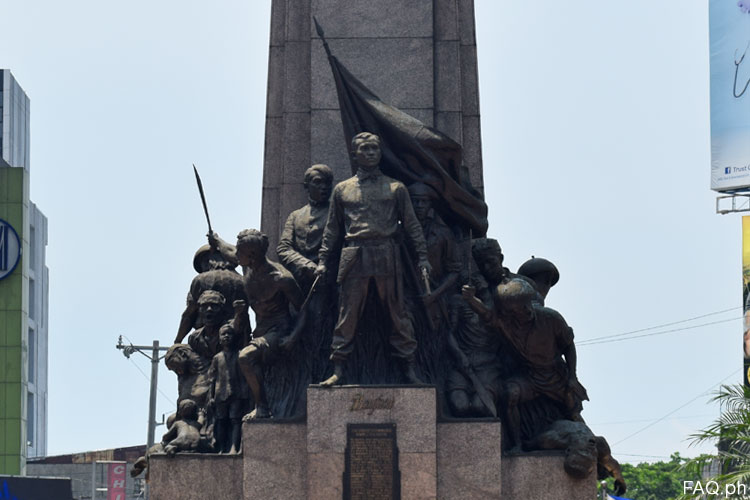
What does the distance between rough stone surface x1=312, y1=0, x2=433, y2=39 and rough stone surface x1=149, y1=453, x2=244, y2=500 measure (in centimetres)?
569

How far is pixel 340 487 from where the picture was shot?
21.8 m

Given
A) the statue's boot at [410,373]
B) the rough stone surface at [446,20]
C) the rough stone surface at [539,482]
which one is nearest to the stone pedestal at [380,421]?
the statue's boot at [410,373]

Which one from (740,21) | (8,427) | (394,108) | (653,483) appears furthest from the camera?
(653,483)

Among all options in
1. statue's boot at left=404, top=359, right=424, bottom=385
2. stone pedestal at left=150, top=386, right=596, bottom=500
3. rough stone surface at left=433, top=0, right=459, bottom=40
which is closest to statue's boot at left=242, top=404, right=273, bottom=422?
stone pedestal at left=150, top=386, right=596, bottom=500

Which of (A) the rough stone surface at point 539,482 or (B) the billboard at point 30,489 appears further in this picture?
(B) the billboard at point 30,489

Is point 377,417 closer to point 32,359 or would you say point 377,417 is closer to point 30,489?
point 30,489

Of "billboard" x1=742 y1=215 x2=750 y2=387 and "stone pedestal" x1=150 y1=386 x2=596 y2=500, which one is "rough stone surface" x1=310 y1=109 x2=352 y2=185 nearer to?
"stone pedestal" x1=150 y1=386 x2=596 y2=500

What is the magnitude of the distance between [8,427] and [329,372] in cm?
3686

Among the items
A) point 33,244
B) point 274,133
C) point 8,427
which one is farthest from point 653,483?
point 274,133

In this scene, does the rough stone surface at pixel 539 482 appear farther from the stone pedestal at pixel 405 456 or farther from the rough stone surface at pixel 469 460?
the rough stone surface at pixel 469 460

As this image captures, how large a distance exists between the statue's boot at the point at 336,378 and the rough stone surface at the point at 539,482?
2069 millimetres

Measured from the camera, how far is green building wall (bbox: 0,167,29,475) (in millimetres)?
56556

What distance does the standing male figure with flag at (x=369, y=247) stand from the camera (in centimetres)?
2216

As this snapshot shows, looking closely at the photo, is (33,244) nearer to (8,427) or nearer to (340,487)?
(8,427)
